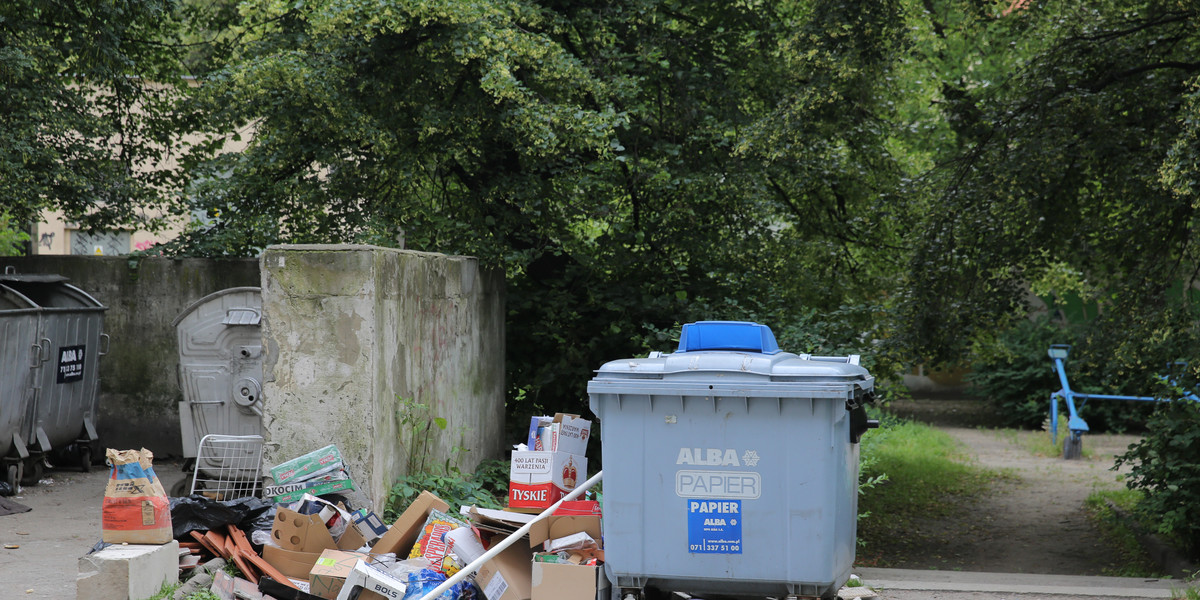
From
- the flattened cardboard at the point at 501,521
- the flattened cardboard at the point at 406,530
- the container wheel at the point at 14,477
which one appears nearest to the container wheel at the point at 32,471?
the container wheel at the point at 14,477

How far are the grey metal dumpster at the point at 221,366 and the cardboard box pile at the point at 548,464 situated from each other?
7.77ft

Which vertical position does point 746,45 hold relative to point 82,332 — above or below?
above

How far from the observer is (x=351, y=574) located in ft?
14.9

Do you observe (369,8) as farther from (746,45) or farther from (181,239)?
(746,45)

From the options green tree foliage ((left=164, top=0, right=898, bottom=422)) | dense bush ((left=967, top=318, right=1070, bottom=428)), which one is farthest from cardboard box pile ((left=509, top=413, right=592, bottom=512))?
dense bush ((left=967, top=318, right=1070, bottom=428))

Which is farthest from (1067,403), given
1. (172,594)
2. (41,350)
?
(172,594)

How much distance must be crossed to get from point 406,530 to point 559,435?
129cm

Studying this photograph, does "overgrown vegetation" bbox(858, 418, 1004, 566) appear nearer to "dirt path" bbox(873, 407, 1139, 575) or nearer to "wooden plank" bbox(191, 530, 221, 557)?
"dirt path" bbox(873, 407, 1139, 575)

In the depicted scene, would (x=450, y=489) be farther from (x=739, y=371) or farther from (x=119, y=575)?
(x=739, y=371)

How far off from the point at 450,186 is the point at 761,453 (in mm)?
5904

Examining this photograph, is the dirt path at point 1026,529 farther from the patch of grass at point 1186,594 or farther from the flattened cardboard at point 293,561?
the flattened cardboard at point 293,561

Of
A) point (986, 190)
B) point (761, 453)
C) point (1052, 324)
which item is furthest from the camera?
point (1052, 324)

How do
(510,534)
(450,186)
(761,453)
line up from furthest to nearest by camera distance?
(450,186) → (510,534) → (761,453)

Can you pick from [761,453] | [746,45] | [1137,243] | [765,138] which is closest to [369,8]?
[765,138]
